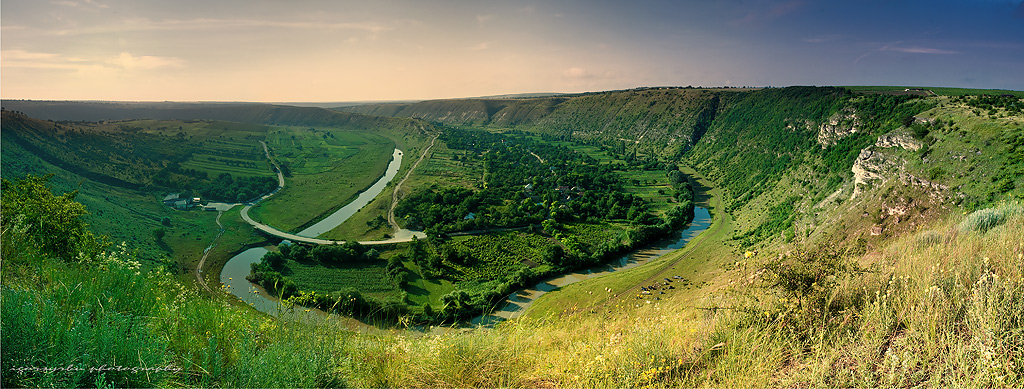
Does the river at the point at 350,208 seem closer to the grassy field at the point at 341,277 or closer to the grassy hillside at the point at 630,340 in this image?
the grassy field at the point at 341,277

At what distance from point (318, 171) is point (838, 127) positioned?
4209 inches

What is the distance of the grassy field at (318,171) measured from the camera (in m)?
65.6

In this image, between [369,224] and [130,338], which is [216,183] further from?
[130,338]

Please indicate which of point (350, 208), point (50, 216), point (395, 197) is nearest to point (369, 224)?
point (395, 197)

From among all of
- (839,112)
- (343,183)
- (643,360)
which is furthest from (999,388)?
(343,183)

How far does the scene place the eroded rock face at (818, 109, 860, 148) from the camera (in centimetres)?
6097

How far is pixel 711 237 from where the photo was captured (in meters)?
52.0

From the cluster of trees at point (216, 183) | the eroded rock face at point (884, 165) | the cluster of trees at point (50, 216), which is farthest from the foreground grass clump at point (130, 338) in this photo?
the cluster of trees at point (216, 183)

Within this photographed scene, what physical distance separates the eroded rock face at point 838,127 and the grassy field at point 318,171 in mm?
83771

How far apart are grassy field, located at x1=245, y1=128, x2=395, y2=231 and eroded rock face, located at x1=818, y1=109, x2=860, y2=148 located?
83.8m

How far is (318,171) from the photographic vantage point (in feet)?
322

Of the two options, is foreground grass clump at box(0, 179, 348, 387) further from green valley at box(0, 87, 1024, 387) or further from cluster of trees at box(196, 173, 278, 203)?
cluster of trees at box(196, 173, 278, 203)

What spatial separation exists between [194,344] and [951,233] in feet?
39.4

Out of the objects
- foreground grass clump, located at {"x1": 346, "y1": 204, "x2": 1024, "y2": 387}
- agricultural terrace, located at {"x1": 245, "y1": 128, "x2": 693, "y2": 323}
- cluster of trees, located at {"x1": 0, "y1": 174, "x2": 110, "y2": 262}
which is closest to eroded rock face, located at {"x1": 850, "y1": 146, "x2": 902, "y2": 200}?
agricultural terrace, located at {"x1": 245, "y1": 128, "x2": 693, "y2": 323}
